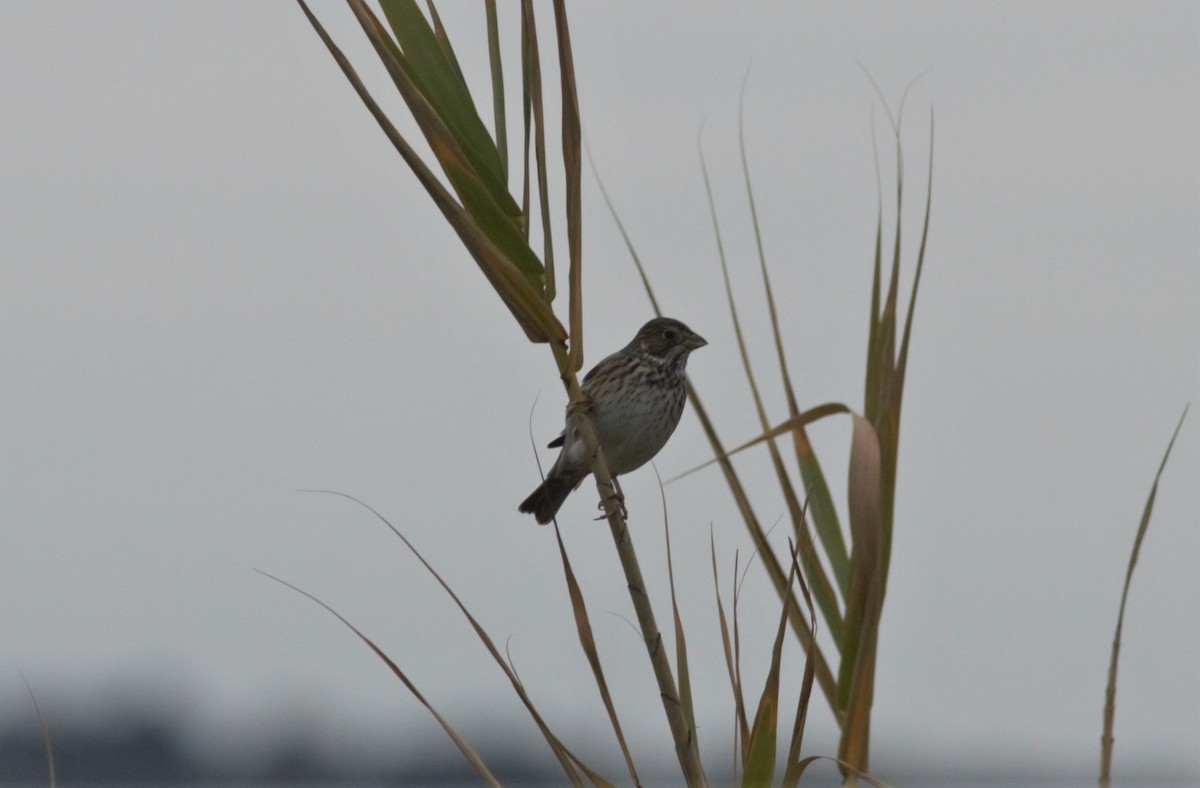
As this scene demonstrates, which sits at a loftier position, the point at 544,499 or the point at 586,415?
the point at 544,499

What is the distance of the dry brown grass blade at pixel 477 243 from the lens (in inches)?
83.4

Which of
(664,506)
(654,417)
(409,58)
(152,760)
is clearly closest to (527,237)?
(409,58)

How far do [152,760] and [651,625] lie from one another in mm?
28729

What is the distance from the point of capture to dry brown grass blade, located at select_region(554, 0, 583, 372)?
2182 mm

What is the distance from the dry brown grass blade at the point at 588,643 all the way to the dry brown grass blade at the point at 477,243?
0.92ft

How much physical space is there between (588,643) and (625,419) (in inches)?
124

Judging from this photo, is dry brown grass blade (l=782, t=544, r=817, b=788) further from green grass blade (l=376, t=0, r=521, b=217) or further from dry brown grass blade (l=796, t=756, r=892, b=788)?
green grass blade (l=376, t=0, r=521, b=217)

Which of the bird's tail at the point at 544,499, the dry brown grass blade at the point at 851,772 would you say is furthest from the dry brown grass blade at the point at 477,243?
the bird's tail at the point at 544,499

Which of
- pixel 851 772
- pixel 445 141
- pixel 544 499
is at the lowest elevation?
pixel 851 772

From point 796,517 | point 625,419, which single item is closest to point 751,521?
point 796,517

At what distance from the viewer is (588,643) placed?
7.25 ft

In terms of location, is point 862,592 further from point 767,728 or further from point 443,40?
point 443,40

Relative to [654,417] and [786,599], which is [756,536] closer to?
[786,599]

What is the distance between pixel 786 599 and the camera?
2121 mm
